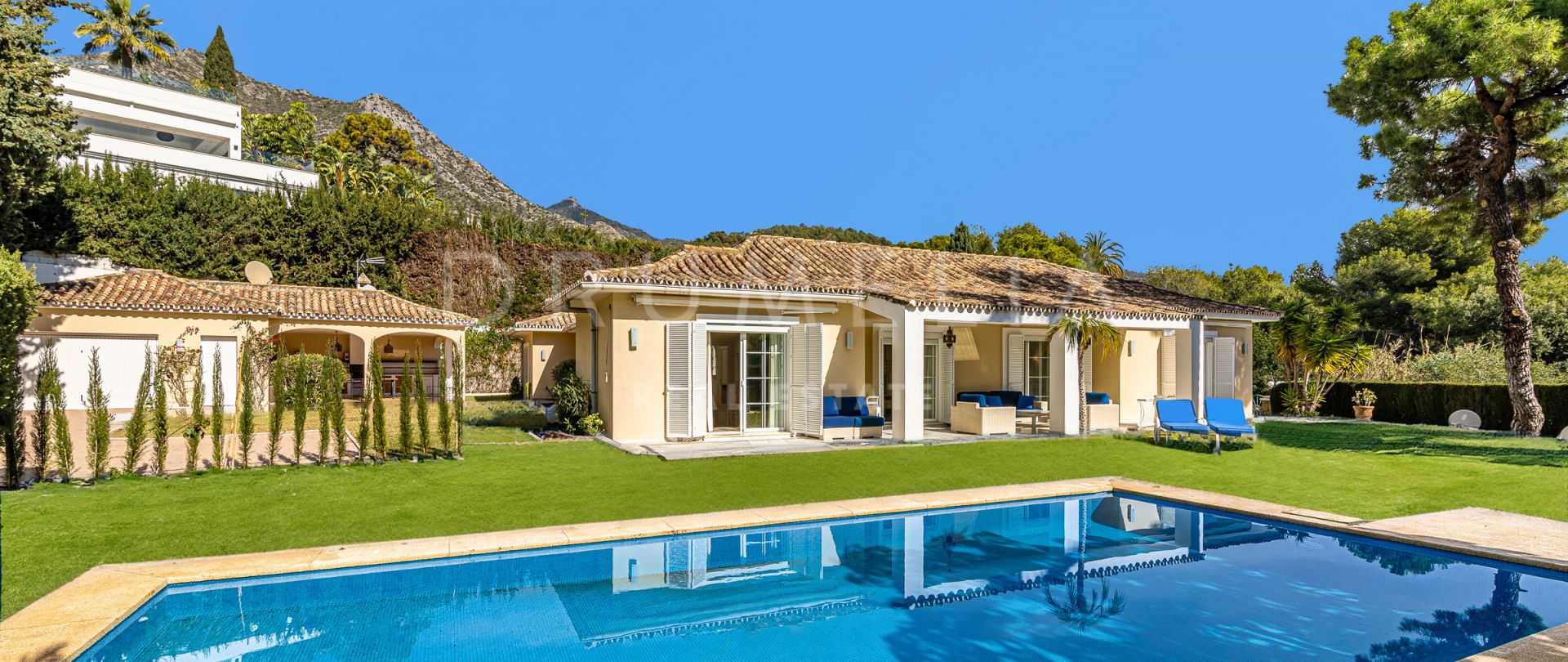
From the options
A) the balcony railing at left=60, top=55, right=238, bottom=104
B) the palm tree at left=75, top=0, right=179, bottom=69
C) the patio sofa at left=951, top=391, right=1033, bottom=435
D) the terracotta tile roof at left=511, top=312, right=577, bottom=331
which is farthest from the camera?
the balcony railing at left=60, top=55, right=238, bottom=104

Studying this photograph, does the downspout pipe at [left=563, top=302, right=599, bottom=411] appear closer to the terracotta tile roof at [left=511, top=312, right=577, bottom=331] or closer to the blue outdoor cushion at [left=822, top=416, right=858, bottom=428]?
the blue outdoor cushion at [left=822, top=416, right=858, bottom=428]

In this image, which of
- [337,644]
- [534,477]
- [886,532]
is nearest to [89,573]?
[337,644]

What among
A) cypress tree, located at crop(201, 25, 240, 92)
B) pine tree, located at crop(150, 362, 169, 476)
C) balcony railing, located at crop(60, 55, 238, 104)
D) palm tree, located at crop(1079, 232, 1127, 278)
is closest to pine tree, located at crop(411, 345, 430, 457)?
pine tree, located at crop(150, 362, 169, 476)

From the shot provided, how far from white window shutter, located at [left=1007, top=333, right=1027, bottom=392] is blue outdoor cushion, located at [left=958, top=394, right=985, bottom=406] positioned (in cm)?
220

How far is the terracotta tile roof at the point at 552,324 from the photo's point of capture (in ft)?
93.0

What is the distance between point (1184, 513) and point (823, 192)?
51.3 m

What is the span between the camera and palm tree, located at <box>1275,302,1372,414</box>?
23.9 meters

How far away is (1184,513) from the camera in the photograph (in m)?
10.6

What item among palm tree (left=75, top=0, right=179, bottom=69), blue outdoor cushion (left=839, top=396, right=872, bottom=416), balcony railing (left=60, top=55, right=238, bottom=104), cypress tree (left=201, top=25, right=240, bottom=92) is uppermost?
cypress tree (left=201, top=25, right=240, bottom=92)

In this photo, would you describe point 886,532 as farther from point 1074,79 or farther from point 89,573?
point 1074,79

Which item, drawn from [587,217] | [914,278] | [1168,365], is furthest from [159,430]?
[587,217]

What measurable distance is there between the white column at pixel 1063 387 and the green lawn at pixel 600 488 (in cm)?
142

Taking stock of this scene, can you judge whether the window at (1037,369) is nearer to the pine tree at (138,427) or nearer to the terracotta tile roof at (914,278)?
the terracotta tile roof at (914,278)

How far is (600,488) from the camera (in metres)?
11.2
